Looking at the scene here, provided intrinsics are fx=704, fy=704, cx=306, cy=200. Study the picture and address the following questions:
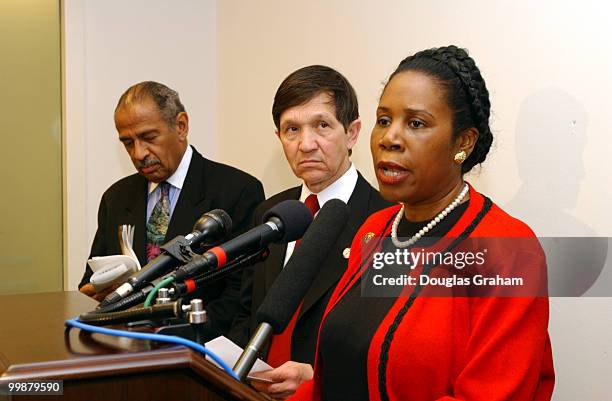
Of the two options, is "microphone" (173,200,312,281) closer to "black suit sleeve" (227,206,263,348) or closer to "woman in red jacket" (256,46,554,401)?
"woman in red jacket" (256,46,554,401)

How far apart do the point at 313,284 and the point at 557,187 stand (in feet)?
2.69

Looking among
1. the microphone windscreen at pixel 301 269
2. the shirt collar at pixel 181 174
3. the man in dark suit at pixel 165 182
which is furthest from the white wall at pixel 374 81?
the microphone windscreen at pixel 301 269

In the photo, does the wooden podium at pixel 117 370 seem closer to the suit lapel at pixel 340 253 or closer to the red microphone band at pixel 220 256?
the red microphone band at pixel 220 256

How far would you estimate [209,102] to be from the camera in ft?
13.8

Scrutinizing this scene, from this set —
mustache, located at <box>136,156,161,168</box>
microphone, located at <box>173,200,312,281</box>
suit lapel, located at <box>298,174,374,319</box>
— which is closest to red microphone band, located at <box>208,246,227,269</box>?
microphone, located at <box>173,200,312,281</box>

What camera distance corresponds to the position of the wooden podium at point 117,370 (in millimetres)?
827

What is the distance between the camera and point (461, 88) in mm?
1533

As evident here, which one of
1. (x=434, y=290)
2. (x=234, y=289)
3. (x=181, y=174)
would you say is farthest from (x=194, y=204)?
(x=434, y=290)

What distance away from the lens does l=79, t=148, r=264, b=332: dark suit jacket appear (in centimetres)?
274

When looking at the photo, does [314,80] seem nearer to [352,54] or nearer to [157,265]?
[352,54]

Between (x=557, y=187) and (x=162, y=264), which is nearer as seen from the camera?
(x=162, y=264)

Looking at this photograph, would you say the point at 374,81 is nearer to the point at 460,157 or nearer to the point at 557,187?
the point at 557,187

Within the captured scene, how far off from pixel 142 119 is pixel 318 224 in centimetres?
177

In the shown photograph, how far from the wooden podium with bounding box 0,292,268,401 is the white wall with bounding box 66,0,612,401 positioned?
4.92ft
